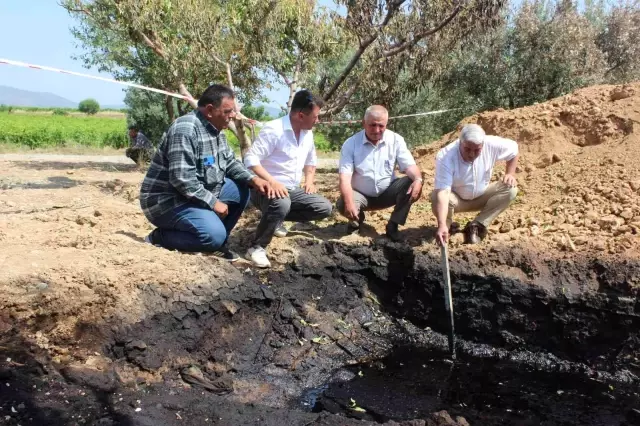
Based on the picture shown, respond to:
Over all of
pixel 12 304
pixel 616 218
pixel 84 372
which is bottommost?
pixel 84 372

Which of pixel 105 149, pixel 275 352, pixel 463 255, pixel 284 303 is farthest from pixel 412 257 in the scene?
pixel 105 149

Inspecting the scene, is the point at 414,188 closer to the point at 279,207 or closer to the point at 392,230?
the point at 392,230

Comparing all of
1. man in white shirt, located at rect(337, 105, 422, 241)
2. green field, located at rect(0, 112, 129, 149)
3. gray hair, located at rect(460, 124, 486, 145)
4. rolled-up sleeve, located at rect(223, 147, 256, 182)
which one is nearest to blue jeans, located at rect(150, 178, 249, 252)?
rolled-up sleeve, located at rect(223, 147, 256, 182)

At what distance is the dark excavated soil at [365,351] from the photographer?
3.40 m

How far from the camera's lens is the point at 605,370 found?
4.91m

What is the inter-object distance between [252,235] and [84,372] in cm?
304

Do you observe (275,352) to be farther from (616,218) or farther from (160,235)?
(616,218)

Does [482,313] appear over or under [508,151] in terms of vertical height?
under

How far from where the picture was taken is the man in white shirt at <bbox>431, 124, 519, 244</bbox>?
212 inches

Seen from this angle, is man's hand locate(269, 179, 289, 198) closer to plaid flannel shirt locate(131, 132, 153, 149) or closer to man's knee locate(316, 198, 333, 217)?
man's knee locate(316, 198, 333, 217)

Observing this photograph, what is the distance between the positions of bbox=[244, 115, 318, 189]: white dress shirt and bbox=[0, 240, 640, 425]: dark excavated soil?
762 mm

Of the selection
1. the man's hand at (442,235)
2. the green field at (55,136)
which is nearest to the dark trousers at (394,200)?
the man's hand at (442,235)

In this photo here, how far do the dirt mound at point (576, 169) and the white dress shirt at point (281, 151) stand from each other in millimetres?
2151

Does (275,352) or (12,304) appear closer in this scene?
(12,304)
